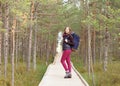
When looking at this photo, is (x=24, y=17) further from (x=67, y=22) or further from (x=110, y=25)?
(x=67, y=22)

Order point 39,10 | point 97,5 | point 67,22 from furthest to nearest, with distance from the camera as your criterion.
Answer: point 67,22
point 39,10
point 97,5

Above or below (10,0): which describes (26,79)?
below

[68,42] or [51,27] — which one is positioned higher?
[68,42]

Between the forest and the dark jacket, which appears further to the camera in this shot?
the forest

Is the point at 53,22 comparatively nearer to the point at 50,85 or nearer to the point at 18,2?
the point at 18,2

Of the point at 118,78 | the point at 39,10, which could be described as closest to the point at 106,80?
the point at 118,78

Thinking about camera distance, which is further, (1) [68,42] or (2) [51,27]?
(2) [51,27]

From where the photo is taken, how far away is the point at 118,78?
18.8 m

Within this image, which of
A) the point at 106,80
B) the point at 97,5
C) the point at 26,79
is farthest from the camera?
the point at 97,5

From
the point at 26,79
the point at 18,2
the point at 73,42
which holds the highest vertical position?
the point at 18,2

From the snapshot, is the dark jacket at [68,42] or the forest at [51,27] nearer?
the dark jacket at [68,42]

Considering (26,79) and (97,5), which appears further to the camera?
(97,5)

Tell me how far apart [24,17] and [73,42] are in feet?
23.8

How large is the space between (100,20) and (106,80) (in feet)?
12.2
